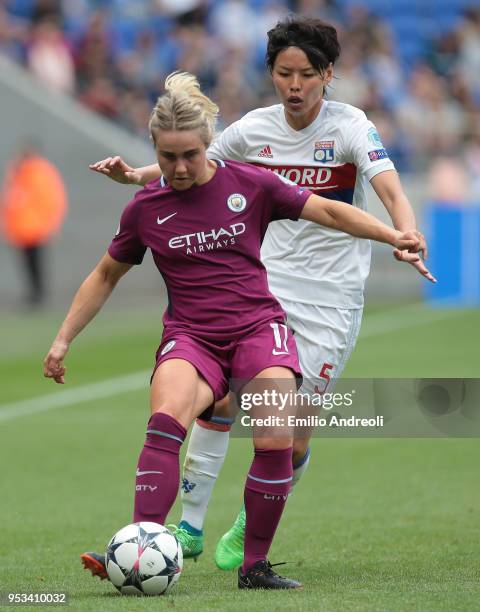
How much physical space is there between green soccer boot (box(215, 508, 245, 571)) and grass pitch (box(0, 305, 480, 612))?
0.26ft

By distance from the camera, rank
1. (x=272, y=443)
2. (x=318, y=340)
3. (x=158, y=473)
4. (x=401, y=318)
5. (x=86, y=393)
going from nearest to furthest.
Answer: (x=158, y=473) → (x=272, y=443) → (x=318, y=340) → (x=86, y=393) → (x=401, y=318)

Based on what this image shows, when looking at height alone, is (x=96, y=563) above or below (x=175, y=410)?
below

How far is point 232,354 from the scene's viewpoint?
570cm

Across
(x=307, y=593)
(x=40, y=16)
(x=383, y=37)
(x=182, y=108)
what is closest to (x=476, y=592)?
(x=307, y=593)

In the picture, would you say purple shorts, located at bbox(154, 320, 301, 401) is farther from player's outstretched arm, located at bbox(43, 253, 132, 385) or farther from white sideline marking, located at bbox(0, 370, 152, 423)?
white sideline marking, located at bbox(0, 370, 152, 423)

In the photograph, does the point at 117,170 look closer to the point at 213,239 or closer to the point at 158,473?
the point at 213,239

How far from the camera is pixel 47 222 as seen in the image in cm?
2078

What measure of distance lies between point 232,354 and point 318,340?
1.05 m

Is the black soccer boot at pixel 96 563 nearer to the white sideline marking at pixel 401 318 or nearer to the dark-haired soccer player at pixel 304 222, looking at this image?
the dark-haired soccer player at pixel 304 222

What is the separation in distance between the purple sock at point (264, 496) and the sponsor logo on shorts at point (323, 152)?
1.58 metres

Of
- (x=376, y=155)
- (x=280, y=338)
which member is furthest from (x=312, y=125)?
(x=280, y=338)

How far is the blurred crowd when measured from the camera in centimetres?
2164

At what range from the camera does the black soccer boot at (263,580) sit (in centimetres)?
559

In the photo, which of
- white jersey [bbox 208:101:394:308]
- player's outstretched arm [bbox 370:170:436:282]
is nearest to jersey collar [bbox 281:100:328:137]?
white jersey [bbox 208:101:394:308]
